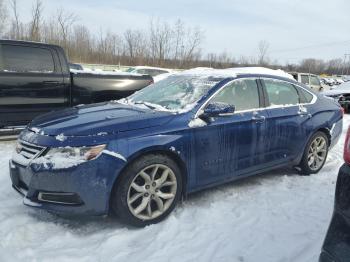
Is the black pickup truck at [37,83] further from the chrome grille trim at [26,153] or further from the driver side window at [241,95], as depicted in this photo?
the driver side window at [241,95]

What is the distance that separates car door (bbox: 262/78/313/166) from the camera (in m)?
4.70

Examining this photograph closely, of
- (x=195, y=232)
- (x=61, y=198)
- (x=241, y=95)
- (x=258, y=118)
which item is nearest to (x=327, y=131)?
(x=258, y=118)

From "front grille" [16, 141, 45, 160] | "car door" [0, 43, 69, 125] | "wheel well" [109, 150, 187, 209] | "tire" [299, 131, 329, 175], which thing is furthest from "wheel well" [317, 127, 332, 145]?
"car door" [0, 43, 69, 125]

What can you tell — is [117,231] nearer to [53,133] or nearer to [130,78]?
[53,133]

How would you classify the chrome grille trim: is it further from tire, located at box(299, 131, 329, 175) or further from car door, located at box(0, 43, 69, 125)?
tire, located at box(299, 131, 329, 175)

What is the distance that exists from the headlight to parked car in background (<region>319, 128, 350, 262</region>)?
1.93m

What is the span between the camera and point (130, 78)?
7.79 m

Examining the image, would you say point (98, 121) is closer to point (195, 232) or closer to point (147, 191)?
point (147, 191)

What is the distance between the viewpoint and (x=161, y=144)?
3.59 m

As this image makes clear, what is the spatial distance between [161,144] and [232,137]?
97cm

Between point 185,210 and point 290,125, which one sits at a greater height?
point 290,125

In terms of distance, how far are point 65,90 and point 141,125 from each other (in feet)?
12.7

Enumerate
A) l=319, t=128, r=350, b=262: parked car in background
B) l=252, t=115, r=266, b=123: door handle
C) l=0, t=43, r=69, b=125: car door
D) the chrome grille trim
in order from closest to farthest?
l=319, t=128, r=350, b=262: parked car in background → the chrome grille trim → l=252, t=115, r=266, b=123: door handle → l=0, t=43, r=69, b=125: car door

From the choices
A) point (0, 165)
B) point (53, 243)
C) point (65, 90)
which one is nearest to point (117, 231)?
point (53, 243)
